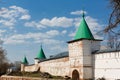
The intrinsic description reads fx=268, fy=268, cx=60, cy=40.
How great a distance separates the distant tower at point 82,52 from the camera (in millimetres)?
22062

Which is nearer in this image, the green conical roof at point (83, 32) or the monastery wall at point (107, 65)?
the monastery wall at point (107, 65)

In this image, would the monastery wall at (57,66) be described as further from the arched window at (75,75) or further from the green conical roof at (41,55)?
the green conical roof at (41,55)

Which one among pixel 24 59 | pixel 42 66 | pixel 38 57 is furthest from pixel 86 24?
pixel 24 59

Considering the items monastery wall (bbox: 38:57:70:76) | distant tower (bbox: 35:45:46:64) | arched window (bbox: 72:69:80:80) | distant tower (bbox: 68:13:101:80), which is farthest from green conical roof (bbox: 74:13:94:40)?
distant tower (bbox: 35:45:46:64)

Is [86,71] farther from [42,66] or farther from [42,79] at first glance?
[42,66]

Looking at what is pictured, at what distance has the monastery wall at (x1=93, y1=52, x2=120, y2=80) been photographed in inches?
747

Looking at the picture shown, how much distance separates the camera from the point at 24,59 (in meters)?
50.6

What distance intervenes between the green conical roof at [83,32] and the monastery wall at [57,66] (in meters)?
3.14

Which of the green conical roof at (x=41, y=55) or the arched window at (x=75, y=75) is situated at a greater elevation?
the green conical roof at (x=41, y=55)

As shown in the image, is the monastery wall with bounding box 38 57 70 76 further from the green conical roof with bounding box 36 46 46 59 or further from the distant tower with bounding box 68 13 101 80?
the green conical roof with bounding box 36 46 46 59

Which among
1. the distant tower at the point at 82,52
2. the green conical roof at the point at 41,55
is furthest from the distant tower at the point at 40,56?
the distant tower at the point at 82,52

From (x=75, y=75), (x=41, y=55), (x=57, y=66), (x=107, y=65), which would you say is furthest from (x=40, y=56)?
(x=107, y=65)

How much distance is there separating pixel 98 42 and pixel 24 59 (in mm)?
29539

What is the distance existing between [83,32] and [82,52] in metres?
1.99
